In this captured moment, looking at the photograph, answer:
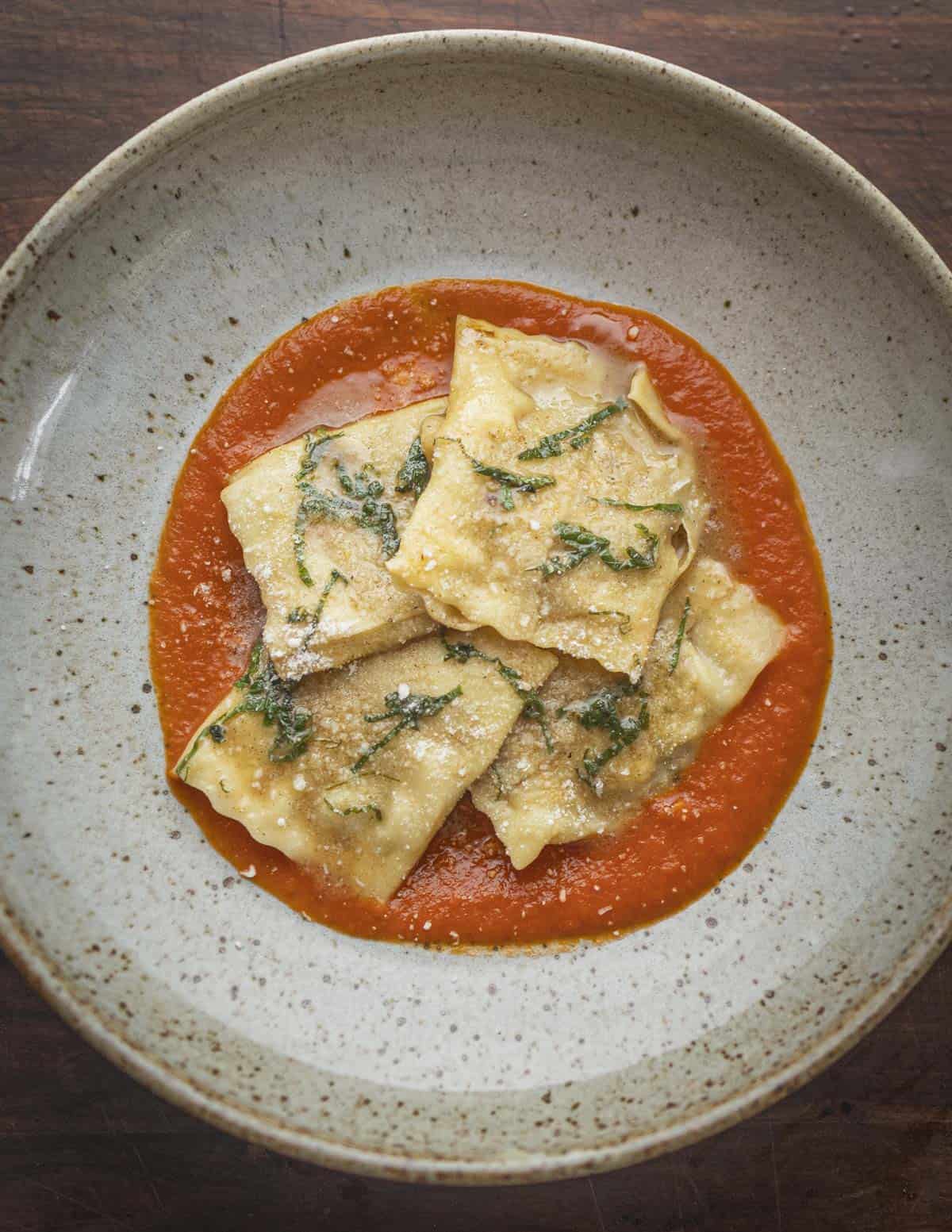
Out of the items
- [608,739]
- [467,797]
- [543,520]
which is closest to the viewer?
[543,520]

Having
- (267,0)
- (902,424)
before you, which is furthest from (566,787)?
(267,0)

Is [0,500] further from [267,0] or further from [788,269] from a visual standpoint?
[788,269]

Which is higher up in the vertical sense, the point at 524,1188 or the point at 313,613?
the point at 313,613

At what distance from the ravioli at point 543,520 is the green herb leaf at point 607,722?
0.16 meters

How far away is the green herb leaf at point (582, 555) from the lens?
3.52 m

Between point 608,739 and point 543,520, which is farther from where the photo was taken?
point 608,739

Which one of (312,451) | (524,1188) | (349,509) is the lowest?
(524,1188)

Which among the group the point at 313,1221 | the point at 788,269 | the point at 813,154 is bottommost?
the point at 313,1221

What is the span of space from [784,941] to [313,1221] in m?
2.29

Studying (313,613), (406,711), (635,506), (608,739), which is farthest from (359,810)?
(635,506)

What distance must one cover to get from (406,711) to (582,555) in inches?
37.2

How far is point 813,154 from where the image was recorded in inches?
138

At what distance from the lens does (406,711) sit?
3555mm

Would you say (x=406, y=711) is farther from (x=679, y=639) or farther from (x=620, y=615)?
(x=679, y=639)
